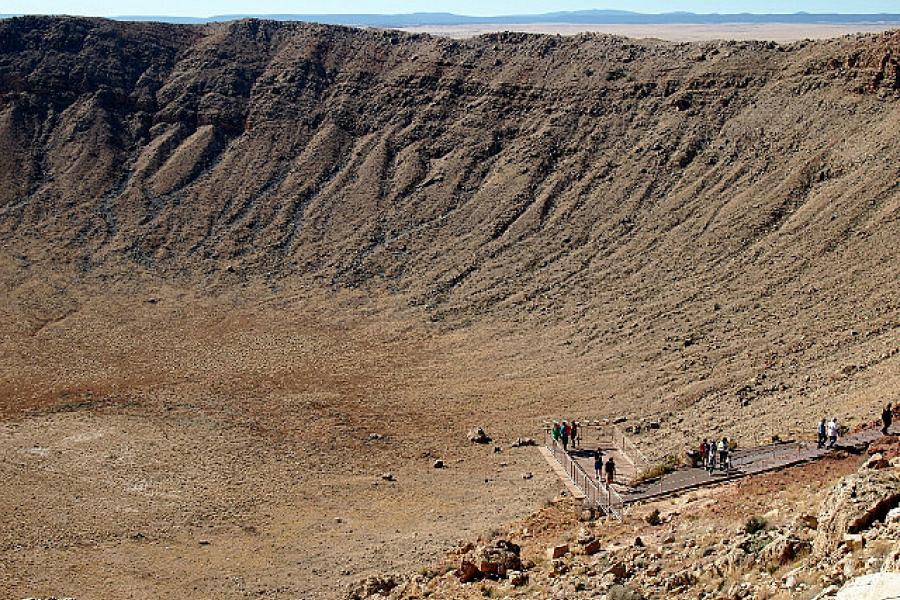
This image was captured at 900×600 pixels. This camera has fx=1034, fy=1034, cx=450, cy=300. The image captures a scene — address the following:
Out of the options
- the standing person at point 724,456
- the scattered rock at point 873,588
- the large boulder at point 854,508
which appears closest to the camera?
the scattered rock at point 873,588

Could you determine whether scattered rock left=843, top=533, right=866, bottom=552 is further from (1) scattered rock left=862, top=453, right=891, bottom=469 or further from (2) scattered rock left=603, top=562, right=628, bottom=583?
(2) scattered rock left=603, top=562, right=628, bottom=583

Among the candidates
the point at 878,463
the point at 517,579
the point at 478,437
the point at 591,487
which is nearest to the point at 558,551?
the point at 517,579

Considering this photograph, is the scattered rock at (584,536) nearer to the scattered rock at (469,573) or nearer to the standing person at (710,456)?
the scattered rock at (469,573)

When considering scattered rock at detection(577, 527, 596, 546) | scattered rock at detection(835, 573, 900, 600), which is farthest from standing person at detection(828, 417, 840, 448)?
scattered rock at detection(835, 573, 900, 600)

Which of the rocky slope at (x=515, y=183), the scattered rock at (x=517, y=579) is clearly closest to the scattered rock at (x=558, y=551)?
the scattered rock at (x=517, y=579)

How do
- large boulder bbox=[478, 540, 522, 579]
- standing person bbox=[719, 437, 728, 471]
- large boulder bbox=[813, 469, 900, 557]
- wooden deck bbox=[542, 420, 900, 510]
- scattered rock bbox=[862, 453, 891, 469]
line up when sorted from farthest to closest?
1. standing person bbox=[719, 437, 728, 471]
2. wooden deck bbox=[542, 420, 900, 510]
3. large boulder bbox=[478, 540, 522, 579]
4. scattered rock bbox=[862, 453, 891, 469]
5. large boulder bbox=[813, 469, 900, 557]

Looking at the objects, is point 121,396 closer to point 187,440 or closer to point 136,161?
point 187,440

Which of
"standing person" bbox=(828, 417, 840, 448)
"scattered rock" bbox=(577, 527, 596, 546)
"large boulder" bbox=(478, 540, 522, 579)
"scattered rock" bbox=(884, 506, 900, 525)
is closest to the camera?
"scattered rock" bbox=(884, 506, 900, 525)
